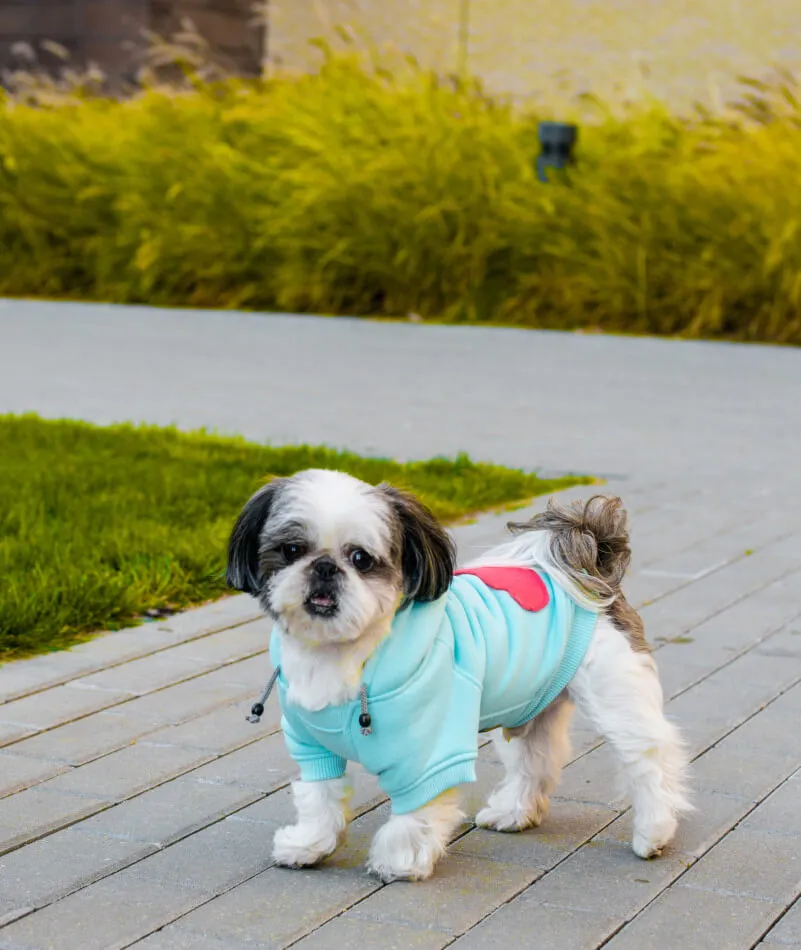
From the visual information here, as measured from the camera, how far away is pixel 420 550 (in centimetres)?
311

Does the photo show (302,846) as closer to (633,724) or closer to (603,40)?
(633,724)

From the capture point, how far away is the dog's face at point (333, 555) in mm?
2977

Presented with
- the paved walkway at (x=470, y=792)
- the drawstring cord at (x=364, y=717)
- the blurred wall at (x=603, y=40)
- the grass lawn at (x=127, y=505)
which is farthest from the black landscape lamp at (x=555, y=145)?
the drawstring cord at (x=364, y=717)

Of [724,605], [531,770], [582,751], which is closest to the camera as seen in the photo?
[531,770]

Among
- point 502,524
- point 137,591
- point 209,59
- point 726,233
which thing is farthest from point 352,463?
point 209,59

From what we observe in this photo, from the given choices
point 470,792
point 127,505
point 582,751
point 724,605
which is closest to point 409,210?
point 127,505

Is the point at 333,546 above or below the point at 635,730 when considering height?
above

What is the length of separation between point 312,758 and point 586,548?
0.73 m

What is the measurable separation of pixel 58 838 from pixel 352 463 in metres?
3.97

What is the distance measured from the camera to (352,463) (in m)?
7.21

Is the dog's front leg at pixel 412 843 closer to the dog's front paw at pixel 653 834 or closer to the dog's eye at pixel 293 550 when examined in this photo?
the dog's front paw at pixel 653 834

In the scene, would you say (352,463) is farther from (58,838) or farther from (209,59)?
(209,59)

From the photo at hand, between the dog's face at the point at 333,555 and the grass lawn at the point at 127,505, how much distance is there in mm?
316

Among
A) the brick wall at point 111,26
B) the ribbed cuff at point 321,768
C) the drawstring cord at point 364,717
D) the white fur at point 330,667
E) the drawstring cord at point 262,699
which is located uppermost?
the brick wall at point 111,26
